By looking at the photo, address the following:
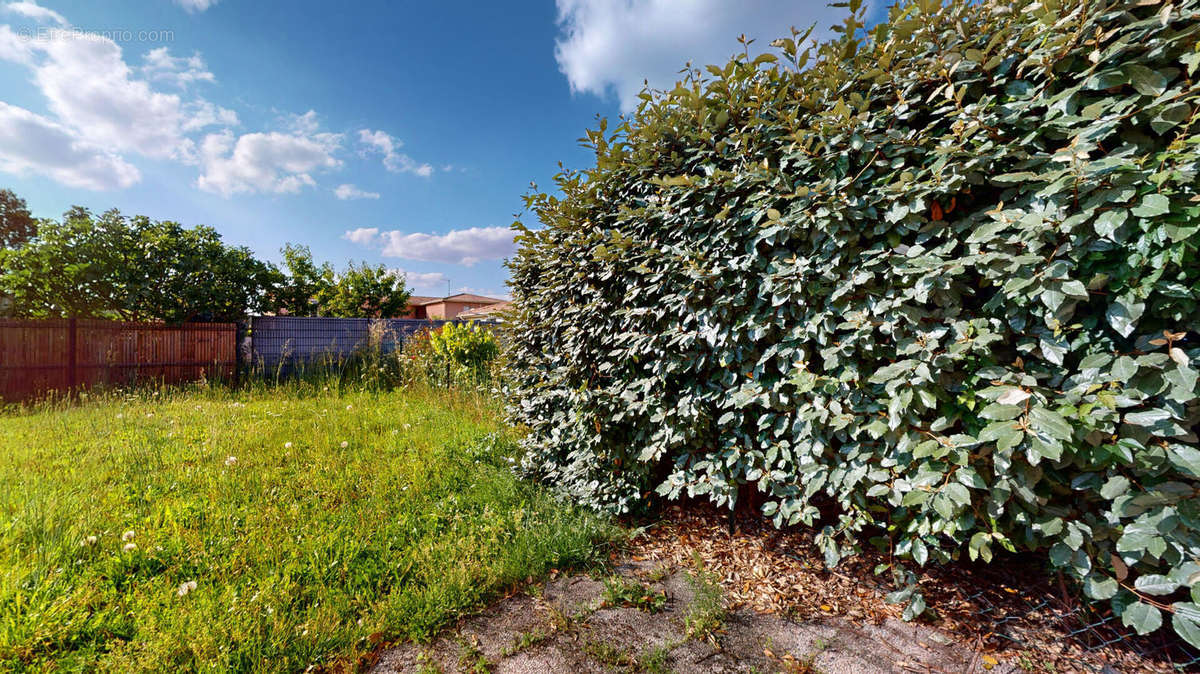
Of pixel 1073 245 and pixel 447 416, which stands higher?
pixel 1073 245

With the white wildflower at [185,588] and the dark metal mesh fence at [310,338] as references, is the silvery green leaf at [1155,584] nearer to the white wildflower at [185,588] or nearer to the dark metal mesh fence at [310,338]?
the white wildflower at [185,588]

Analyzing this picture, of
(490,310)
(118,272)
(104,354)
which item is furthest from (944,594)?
(118,272)

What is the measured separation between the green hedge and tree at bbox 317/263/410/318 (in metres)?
17.4

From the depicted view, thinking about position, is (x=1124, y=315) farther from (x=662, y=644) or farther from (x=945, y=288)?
(x=662, y=644)

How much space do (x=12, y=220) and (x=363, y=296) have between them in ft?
36.2

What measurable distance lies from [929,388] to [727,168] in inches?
57.8

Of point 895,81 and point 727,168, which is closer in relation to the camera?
point 895,81

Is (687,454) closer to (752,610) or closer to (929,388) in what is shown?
(752,610)

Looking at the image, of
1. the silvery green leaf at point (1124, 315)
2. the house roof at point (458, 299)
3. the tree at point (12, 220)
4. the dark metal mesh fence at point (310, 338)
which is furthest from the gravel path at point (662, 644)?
the house roof at point (458, 299)

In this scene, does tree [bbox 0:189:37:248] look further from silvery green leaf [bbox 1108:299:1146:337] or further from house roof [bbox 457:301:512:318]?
silvery green leaf [bbox 1108:299:1146:337]

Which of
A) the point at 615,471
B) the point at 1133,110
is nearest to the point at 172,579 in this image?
the point at 615,471

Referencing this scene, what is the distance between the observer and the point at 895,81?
1.88 meters

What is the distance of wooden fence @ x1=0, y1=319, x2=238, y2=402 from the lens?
7129 mm

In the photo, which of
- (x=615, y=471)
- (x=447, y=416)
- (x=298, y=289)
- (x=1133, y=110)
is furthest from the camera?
(x=298, y=289)
